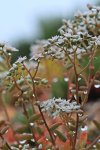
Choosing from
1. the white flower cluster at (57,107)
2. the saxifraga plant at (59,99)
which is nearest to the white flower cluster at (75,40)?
the saxifraga plant at (59,99)

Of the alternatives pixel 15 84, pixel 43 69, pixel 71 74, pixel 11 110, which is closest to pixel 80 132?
pixel 15 84

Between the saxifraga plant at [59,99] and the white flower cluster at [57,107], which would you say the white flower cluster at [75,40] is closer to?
the saxifraga plant at [59,99]

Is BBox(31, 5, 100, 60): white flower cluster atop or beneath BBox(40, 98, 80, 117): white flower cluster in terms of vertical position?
atop

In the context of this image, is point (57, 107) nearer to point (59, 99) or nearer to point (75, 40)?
point (59, 99)

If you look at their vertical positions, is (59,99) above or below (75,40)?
below

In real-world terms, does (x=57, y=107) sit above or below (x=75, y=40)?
below

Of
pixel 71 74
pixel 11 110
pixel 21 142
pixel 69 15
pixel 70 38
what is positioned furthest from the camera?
pixel 69 15

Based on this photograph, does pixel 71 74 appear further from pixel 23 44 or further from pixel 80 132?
pixel 23 44

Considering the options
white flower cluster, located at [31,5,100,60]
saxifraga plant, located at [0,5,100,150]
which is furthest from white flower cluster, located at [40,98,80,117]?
white flower cluster, located at [31,5,100,60]

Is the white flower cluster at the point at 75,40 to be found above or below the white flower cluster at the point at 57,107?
above

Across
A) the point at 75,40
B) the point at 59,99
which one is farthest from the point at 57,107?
the point at 75,40

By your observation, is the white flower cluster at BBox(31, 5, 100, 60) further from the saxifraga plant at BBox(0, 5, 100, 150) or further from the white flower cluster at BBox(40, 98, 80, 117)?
the white flower cluster at BBox(40, 98, 80, 117)
